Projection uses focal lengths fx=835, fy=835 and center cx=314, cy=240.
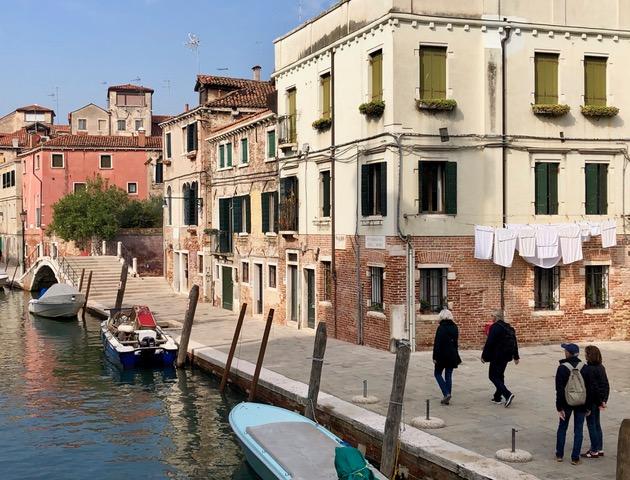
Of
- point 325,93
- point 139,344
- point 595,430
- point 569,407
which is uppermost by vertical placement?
point 325,93

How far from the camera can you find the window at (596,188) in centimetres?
2012

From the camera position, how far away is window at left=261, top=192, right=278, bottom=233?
86.2ft

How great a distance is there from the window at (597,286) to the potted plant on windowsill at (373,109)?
631cm

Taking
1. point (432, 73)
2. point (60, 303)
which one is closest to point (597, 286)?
point (432, 73)

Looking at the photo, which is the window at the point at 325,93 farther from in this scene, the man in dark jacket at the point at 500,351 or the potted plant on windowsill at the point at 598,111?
the man in dark jacket at the point at 500,351

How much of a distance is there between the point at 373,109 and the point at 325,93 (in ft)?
11.3

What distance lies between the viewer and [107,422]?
53.3 feet

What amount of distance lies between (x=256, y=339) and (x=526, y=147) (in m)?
8.73

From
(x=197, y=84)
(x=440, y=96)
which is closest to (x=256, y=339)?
(x=440, y=96)

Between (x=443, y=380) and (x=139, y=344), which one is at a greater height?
(x=443, y=380)

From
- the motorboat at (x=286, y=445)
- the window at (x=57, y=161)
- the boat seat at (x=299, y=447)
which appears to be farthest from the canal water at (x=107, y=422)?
the window at (x=57, y=161)

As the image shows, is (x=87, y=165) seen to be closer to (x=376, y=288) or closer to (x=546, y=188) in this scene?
(x=376, y=288)

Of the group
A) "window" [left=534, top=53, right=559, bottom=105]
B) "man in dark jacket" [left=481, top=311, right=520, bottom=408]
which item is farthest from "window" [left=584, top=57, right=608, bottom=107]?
"man in dark jacket" [left=481, top=311, right=520, bottom=408]

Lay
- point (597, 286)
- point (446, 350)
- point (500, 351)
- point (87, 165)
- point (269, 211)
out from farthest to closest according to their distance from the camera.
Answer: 1. point (87, 165)
2. point (269, 211)
3. point (597, 286)
4. point (446, 350)
5. point (500, 351)
